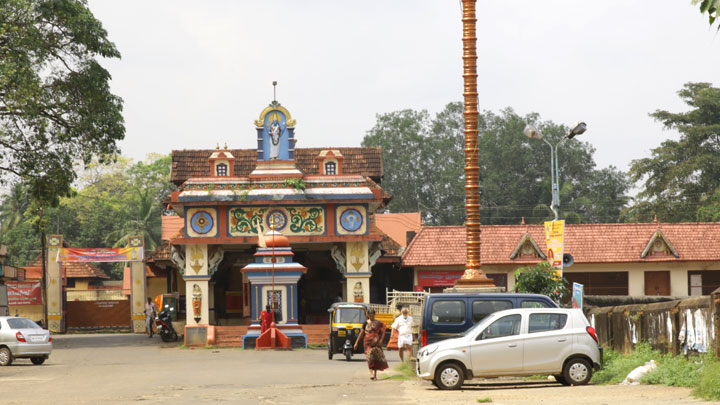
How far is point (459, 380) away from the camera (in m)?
17.4

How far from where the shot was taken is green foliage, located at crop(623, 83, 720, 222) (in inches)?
2498

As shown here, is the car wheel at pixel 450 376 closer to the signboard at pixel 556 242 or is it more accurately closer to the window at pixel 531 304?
the window at pixel 531 304

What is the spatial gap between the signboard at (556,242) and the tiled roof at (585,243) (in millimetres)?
17056

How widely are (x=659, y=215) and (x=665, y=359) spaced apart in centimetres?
4955

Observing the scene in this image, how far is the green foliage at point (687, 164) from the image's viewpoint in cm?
6344

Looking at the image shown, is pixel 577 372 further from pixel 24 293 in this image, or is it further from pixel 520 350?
pixel 24 293

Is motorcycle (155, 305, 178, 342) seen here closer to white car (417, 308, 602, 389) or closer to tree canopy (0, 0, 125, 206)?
tree canopy (0, 0, 125, 206)

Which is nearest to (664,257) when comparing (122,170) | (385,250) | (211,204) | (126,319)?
(385,250)

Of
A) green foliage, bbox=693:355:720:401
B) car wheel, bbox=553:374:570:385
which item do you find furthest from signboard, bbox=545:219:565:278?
green foliage, bbox=693:355:720:401

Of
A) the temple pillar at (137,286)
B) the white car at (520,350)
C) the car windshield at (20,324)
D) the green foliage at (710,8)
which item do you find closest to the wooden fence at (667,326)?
the white car at (520,350)

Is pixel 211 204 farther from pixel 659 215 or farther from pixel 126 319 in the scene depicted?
pixel 659 215

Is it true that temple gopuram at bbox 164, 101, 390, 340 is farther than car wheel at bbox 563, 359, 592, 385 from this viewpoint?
Yes

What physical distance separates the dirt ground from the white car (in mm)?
342

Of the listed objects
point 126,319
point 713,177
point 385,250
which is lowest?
point 126,319
